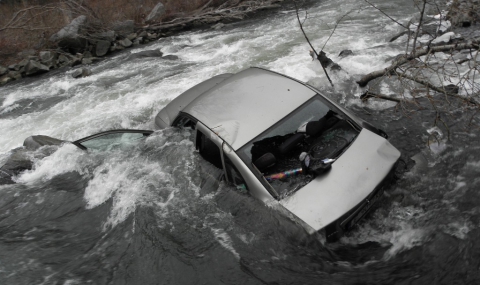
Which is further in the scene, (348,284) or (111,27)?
(111,27)

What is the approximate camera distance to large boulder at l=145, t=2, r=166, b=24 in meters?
16.3

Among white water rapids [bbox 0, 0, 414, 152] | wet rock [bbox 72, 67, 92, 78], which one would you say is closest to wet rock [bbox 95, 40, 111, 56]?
white water rapids [bbox 0, 0, 414, 152]

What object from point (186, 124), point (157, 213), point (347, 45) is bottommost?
point (347, 45)

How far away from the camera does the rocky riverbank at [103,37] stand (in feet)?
42.8

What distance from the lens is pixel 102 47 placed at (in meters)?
14.0

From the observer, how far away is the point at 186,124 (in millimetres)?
5695

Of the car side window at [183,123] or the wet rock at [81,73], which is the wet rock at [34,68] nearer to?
the wet rock at [81,73]

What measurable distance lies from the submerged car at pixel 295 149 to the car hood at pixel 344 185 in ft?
0.03

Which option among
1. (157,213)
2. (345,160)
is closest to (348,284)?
(345,160)

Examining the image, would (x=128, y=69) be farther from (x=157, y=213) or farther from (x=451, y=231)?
(x=451, y=231)

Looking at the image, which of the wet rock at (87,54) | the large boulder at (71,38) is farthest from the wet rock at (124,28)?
the wet rock at (87,54)

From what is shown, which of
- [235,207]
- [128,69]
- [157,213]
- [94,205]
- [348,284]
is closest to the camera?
[348,284]

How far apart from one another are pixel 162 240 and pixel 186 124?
178cm

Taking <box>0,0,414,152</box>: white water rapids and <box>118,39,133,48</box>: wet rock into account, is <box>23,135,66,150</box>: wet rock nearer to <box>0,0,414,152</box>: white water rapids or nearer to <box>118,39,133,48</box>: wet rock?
<box>0,0,414,152</box>: white water rapids
